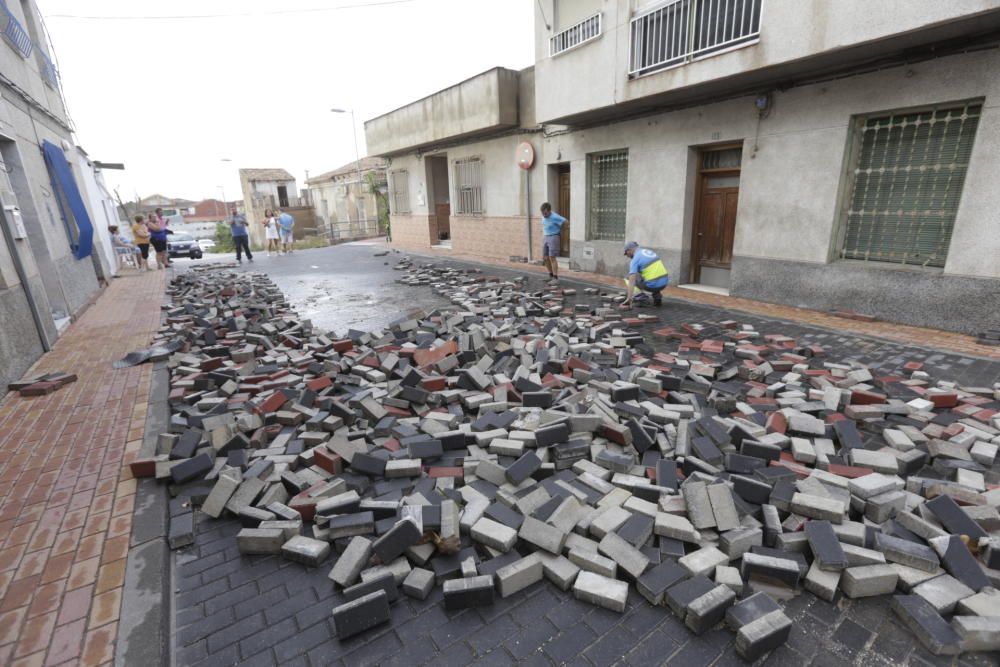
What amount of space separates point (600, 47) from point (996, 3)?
5.98m

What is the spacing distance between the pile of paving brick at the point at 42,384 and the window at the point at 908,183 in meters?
10.5

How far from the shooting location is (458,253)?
56.2 ft

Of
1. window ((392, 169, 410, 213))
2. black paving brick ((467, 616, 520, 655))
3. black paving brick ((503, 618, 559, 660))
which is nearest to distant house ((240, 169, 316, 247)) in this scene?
window ((392, 169, 410, 213))

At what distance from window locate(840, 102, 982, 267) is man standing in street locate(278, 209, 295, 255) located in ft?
62.3

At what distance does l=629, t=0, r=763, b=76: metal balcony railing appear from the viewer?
277 inches

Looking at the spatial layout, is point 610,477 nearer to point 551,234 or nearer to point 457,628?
point 457,628

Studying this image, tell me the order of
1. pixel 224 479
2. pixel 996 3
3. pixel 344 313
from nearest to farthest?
pixel 224 479 < pixel 996 3 < pixel 344 313

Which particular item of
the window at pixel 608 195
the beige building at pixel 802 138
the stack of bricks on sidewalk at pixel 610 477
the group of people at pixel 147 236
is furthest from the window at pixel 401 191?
the stack of bricks on sidewalk at pixel 610 477

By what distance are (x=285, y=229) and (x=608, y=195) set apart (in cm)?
1502

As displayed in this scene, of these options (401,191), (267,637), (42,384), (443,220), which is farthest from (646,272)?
(401,191)

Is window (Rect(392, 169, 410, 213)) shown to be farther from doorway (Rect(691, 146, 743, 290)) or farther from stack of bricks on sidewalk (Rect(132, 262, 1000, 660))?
stack of bricks on sidewalk (Rect(132, 262, 1000, 660))

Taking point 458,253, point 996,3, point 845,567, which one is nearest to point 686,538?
point 845,567

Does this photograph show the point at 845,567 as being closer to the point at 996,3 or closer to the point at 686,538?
the point at 686,538

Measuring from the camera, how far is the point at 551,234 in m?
10.8
